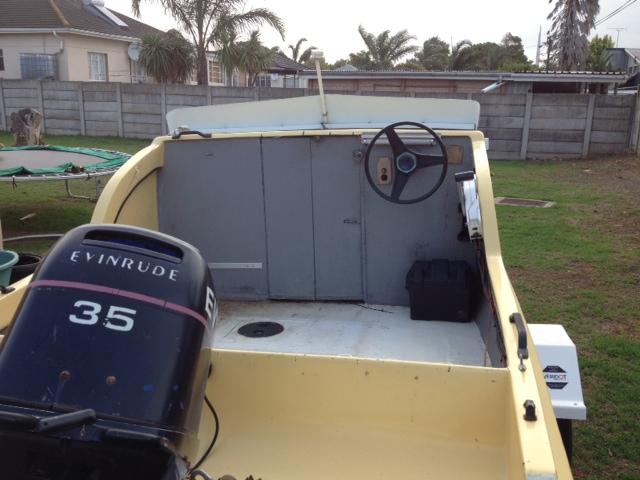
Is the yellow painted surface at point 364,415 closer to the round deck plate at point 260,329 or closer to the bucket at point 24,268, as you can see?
the round deck plate at point 260,329

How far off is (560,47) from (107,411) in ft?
106

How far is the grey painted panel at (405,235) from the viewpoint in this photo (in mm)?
3527

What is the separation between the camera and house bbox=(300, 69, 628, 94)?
19.7 meters

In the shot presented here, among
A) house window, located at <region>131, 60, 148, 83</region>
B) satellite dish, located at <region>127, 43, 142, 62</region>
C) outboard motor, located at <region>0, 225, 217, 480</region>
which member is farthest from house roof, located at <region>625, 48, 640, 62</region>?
outboard motor, located at <region>0, 225, 217, 480</region>

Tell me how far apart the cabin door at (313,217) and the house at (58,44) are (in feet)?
74.3

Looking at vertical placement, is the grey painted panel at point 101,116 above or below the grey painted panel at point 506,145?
above

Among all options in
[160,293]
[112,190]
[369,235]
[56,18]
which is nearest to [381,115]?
[369,235]

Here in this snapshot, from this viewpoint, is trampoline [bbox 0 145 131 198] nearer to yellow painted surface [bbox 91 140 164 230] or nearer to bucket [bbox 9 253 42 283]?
bucket [bbox 9 253 42 283]

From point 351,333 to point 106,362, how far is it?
74.2 inches

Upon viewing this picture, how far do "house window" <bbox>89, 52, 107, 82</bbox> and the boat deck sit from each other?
23883 mm

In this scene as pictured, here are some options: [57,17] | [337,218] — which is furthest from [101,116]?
[337,218]

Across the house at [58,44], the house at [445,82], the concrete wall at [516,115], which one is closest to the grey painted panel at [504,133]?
the concrete wall at [516,115]

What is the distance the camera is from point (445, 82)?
73.3ft

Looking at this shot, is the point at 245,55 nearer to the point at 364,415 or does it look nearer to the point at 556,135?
the point at 556,135
